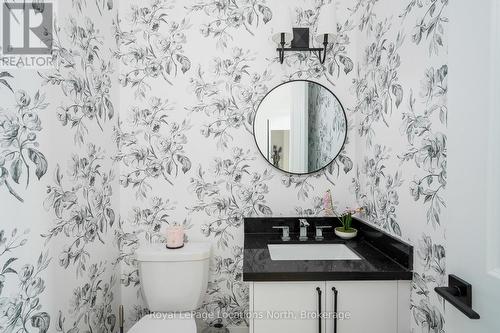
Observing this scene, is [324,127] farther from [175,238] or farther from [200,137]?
[175,238]

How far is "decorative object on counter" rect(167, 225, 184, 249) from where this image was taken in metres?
1.54

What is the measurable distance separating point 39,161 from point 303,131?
51.3 inches

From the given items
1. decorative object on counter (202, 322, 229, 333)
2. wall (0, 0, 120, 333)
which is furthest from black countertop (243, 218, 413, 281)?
wall (0, 0, 120, 333)

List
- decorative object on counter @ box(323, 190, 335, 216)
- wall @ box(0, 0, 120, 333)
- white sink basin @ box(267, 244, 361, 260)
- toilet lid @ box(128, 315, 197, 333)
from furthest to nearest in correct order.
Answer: decorative object on counter @ box(323, 190, 335, 216) < white sink basin @ box(267, 244, 361, 260) < toilet lid @ box(128, 315, 197, 333) < wall @ box(0, 0, 120, 333)

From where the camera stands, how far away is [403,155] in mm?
1193

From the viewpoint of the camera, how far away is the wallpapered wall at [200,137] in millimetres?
→ 1126

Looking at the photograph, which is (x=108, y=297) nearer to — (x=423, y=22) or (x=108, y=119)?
(x=108, y=119)

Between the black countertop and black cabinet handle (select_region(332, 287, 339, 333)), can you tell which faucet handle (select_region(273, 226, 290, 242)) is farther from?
black cabinet handle (select_region(332, 287, 339, 333))

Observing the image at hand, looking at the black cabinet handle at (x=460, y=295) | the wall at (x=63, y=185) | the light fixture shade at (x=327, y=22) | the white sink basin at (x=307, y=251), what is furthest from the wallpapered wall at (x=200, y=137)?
the black cabinet handle at (x=460, y=295)

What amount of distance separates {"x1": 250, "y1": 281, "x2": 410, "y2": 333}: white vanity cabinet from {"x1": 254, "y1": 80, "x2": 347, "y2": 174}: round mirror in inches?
28.6

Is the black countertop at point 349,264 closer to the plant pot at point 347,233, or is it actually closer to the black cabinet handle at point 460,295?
the plant pot at point 347,233

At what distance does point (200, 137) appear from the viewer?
65.6 inches

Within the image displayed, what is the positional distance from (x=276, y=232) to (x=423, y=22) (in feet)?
4.07

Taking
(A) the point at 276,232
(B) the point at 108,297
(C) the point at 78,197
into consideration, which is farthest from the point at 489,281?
(B) the point at 108,297
